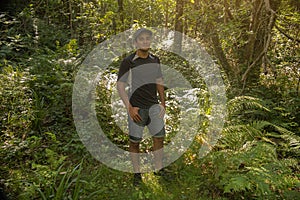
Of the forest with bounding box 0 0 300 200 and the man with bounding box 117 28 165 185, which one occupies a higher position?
the man with bounding box 117 28 165 185

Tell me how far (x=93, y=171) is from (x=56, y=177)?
0.55 m

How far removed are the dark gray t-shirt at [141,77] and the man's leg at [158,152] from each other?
1.74 ft

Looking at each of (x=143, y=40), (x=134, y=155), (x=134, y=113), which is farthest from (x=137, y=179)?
(x=143, y=40)

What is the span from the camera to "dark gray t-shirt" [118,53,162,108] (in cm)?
363

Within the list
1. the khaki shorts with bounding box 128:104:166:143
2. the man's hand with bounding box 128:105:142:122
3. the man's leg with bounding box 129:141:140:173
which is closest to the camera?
the man's hand with bounding box 128:105:142:122

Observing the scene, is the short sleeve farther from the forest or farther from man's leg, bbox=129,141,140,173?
the forest

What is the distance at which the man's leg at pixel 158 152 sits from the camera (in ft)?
12.9

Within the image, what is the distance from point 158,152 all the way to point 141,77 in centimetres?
110

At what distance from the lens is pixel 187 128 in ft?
15.6

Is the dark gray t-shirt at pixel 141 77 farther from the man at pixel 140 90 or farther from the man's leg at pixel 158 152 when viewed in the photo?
the man's leg at pixel 158 152

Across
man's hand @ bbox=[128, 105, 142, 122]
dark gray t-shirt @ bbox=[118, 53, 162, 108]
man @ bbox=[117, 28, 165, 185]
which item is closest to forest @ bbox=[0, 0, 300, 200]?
man @ bbox=[117, 28, 165, 185]

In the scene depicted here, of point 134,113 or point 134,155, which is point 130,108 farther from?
point 134,155

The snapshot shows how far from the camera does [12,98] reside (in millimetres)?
5125

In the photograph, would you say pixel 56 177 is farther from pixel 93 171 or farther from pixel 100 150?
pixel 100 150
